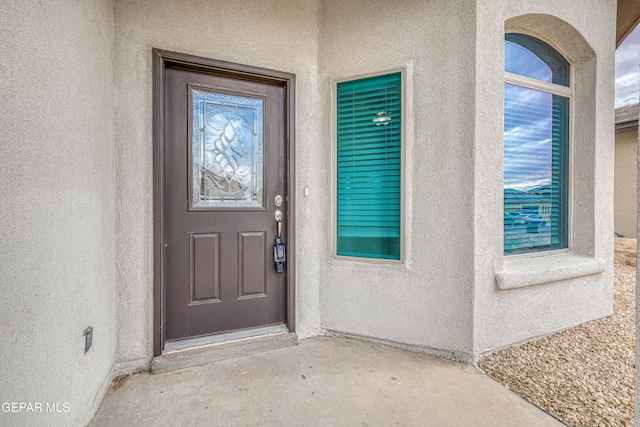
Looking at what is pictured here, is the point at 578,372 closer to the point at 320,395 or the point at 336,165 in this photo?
the point at 320,395

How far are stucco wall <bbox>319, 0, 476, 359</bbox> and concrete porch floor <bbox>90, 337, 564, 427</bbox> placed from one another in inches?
11.5

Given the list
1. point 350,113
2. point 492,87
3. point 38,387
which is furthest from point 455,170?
point 38,387

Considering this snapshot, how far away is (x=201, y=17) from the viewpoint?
209 centimetres

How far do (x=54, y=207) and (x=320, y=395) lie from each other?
1637 mm

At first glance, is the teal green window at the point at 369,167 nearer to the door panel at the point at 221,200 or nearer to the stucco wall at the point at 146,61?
the door panel at the point at 221,200

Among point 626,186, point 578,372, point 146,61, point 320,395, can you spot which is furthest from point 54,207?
point 626,186

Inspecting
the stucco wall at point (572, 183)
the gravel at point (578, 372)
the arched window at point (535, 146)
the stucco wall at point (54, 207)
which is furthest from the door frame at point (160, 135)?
the gravel at point (578, 372)

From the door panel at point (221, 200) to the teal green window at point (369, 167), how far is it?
1.64 ft

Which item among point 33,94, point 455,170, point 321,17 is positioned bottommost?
point 455,170

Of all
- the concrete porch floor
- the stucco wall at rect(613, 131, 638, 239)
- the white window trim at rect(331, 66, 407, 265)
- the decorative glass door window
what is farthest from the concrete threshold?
the stucco wall at rect(613, 131, 638, 239)

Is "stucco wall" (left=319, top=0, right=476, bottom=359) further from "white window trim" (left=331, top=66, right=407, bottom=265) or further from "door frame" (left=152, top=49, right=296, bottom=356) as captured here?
"door frame" (left=152, top=49, right=296, bottom=356)

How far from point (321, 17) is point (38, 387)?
9.36 ft

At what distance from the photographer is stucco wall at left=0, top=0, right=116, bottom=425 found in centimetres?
100

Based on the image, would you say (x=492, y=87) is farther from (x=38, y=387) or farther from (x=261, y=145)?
(x=38, y=387)
